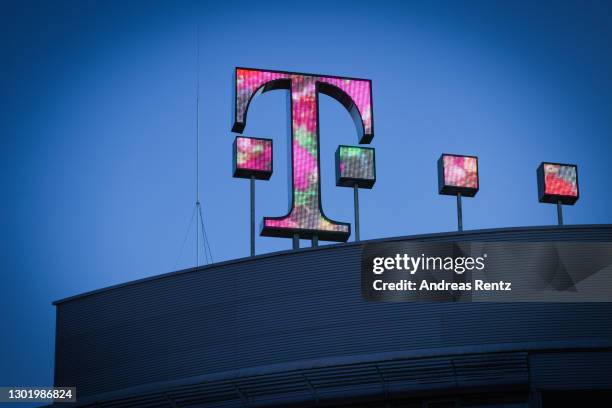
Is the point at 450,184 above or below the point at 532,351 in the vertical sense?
above

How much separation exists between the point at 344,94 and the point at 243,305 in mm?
13266

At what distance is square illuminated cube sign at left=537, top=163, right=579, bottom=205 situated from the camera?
53.7 metres

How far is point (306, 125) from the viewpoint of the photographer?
54312 mm

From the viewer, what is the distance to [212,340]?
46.7 m

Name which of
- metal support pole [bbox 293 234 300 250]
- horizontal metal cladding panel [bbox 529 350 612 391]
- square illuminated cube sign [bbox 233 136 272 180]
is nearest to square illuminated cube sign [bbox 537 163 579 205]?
metal support pole [bbox 293 234 300 250]

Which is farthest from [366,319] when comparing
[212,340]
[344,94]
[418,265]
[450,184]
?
[344,94]

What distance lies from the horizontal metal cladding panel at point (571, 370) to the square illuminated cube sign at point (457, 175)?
12.6m

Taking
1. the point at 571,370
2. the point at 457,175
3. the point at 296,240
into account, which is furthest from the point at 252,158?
the point at 571,370

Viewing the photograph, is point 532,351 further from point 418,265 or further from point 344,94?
point 344,94

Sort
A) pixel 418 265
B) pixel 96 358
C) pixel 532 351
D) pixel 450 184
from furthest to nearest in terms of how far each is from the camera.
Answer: pixel 450 184 < pixel 96 358 < pixel 418 265 < pixel 532 351

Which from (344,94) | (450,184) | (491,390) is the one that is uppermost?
(344,94)

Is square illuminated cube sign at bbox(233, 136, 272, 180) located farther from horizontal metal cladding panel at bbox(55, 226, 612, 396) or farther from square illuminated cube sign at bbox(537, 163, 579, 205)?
square illuminated cube sign at bbox(537, 163, 579, 205)

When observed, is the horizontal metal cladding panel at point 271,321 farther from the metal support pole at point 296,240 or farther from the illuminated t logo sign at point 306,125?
the illuminated t logo sign at point 306,125

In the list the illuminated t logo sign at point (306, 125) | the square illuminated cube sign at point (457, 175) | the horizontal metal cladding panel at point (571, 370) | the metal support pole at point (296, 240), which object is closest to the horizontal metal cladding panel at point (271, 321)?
the horizontal metal cladding panel at point (571, 370)
